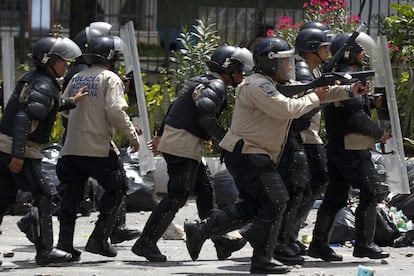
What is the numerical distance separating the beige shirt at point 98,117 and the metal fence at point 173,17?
584 cm

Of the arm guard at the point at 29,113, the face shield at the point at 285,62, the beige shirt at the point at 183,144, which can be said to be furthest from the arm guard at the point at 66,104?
the face shield at the point at 285,62

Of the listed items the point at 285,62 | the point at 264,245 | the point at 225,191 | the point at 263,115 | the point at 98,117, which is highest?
the point at 285,62

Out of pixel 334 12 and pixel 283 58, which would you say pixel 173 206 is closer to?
pixel 283 58

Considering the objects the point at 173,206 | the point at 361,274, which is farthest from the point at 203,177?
the point at 361,274

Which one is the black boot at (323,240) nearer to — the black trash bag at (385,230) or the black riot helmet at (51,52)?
the black trash bag at (385,230)

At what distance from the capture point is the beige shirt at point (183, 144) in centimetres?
940

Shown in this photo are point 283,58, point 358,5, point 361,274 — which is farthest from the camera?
point 358,5

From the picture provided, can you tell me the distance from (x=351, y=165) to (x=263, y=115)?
102 centimetres

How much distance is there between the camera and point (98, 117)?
9.38 metres

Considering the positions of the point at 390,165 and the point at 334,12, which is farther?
the point at 334,12

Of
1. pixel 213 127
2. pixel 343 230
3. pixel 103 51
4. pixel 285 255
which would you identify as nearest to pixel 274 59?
pixel 213 127

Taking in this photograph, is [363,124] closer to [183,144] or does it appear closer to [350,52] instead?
[350,52]

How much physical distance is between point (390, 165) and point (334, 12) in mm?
4238

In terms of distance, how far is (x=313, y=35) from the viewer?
9477mm
